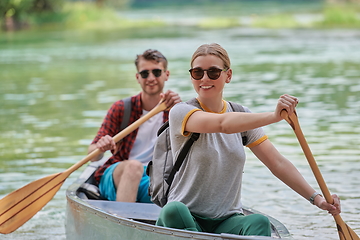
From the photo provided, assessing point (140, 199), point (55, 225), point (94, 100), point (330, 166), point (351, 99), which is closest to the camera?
point (140, 199)

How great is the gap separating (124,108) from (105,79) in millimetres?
10056

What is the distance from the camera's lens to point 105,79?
14625 mm

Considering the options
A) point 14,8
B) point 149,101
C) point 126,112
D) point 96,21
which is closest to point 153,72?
point 149,101

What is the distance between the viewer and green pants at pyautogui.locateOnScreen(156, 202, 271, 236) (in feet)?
9.82

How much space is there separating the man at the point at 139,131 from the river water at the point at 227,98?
80cm

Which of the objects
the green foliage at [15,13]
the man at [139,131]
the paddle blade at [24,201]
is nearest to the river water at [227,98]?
the paddle blade at [24,201]

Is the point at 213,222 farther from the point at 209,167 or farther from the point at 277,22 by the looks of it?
the point at 277,22

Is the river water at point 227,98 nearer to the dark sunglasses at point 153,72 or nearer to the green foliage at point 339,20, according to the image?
the dark sunglasses at point 153,72

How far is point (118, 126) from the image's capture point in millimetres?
4742

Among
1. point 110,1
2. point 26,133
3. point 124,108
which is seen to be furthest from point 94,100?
point 110,1

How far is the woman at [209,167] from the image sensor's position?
3002 millimetres

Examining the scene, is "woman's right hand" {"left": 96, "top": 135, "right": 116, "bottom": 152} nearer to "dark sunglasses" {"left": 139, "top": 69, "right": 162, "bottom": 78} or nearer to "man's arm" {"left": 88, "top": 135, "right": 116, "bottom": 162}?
"man's arm" {"left": 88, "top": 135, "right": 116, "bottom": 162}

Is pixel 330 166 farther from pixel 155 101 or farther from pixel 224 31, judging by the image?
pixel 224 31

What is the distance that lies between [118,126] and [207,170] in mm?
1821
